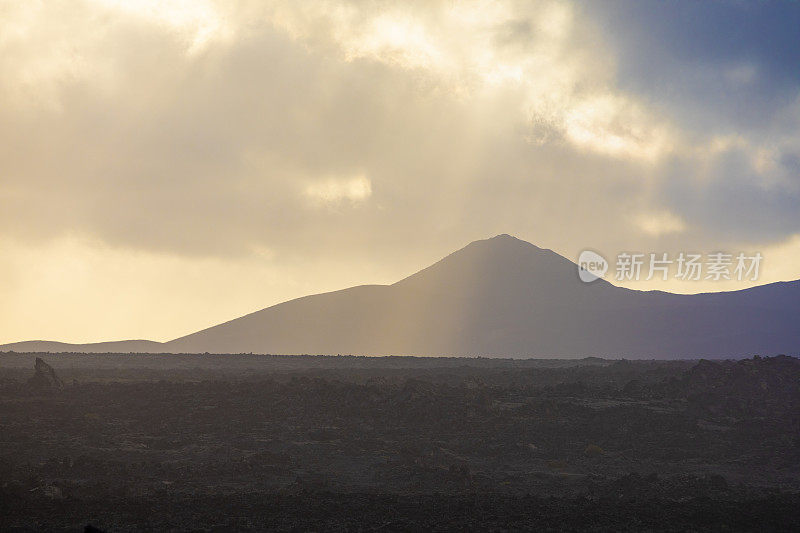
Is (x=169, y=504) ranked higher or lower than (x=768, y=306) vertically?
lower

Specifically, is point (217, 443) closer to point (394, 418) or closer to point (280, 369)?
point (394, 418)

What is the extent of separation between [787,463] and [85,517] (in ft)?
96.9

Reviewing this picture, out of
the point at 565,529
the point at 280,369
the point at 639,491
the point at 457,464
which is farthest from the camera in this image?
the point at 280,369

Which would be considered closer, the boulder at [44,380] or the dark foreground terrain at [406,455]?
the dark foreground terrain at [406,455]

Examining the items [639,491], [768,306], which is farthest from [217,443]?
[768,306]

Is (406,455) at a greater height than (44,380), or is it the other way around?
(44,380)

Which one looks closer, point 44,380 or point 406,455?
point 406,455

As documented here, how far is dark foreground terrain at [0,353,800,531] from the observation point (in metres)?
23.7

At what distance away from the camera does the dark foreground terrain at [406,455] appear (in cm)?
2373

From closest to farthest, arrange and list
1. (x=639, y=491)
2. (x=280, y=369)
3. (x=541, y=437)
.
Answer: (x=639, y=491)
(x=541, y=437)
(x=280, y=369)

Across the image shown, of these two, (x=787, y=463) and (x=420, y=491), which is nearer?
(x=420, y=491)

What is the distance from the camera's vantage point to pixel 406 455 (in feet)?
112

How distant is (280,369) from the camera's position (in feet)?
263

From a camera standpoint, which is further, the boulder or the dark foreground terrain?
the boulder
